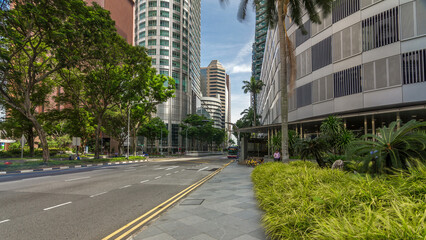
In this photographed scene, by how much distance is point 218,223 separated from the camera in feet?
18.9

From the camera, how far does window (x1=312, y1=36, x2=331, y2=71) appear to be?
26.7 metres

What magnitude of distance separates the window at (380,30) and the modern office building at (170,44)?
7026cm

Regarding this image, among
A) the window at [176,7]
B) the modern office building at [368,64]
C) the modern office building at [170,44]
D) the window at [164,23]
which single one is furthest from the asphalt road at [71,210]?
the window at [176,7]

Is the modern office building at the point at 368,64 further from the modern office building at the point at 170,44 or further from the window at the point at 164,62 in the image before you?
the modern office building at the point at 170,44

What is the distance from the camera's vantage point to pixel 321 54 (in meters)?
27.6

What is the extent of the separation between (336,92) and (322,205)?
24.3 m

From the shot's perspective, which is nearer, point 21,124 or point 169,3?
point 21,124

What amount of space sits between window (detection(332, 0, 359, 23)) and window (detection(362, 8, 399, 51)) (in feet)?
6.73

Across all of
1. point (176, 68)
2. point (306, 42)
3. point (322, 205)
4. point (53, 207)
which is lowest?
point (53, 207)

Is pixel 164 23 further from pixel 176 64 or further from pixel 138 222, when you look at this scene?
pixel 138 222

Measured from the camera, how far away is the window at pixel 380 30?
69.0ft

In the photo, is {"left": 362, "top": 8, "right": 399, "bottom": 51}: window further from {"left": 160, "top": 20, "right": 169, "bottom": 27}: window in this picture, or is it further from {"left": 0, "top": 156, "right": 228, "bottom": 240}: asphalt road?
{"left": 160, "top": 20, "right": 169, "bottom": 27}: window

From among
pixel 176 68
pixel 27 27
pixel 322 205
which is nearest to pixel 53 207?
pixel 322 205

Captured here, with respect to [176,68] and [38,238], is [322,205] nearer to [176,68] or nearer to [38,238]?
[38,238]
